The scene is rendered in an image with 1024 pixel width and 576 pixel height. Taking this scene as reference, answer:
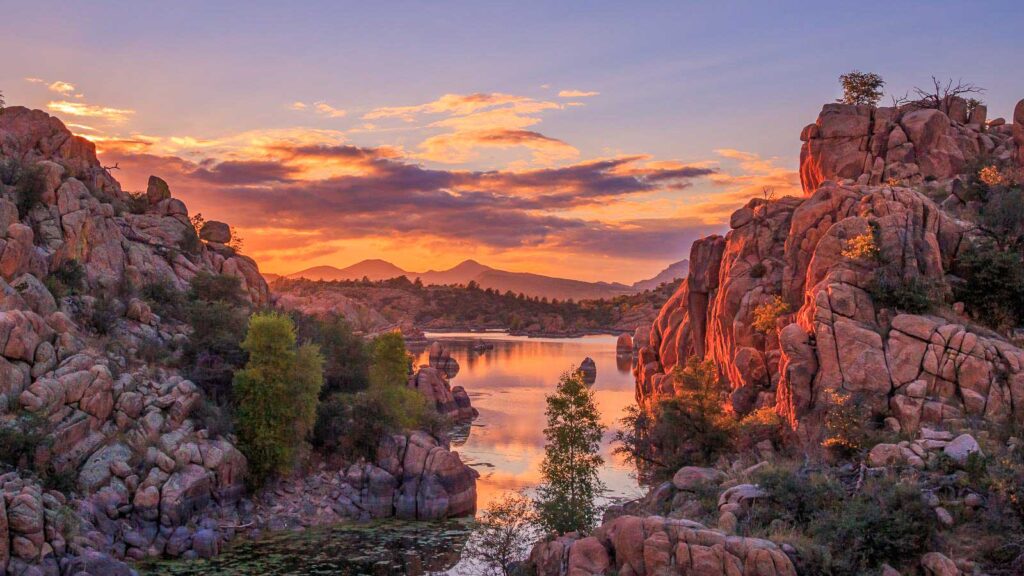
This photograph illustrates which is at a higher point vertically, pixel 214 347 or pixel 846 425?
pixel 214 347

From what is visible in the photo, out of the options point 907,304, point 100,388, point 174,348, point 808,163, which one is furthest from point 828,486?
point 808,163

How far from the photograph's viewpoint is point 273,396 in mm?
46156

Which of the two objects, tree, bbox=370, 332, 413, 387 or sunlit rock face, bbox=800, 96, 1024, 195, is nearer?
sunlit rock face, bbox=800, 96, 1024, 195

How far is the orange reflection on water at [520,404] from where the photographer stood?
54500 mm

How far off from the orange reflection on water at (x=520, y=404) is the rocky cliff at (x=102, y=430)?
24.4 feet

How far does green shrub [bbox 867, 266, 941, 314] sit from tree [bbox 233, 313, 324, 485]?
2959 centimetres

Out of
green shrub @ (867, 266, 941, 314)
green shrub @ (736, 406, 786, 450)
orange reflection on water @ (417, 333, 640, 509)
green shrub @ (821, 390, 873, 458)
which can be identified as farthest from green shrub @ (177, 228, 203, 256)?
green shrub @ (867, 266, 941, 314)

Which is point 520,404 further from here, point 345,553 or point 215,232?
point 345,553

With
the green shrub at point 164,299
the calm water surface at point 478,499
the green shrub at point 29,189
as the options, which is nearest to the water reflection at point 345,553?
the calm water surface at point 478,499

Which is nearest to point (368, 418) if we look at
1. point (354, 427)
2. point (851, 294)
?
point (354, 427)

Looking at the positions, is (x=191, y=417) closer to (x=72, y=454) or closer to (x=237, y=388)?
(x=237, y=388)

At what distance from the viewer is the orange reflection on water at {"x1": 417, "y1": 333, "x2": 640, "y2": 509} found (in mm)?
54500

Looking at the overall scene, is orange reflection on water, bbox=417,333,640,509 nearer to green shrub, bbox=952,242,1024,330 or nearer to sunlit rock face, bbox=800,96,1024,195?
green shrub, bbox=952,242,1024,330

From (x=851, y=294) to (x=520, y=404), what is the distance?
5075 centimetres
